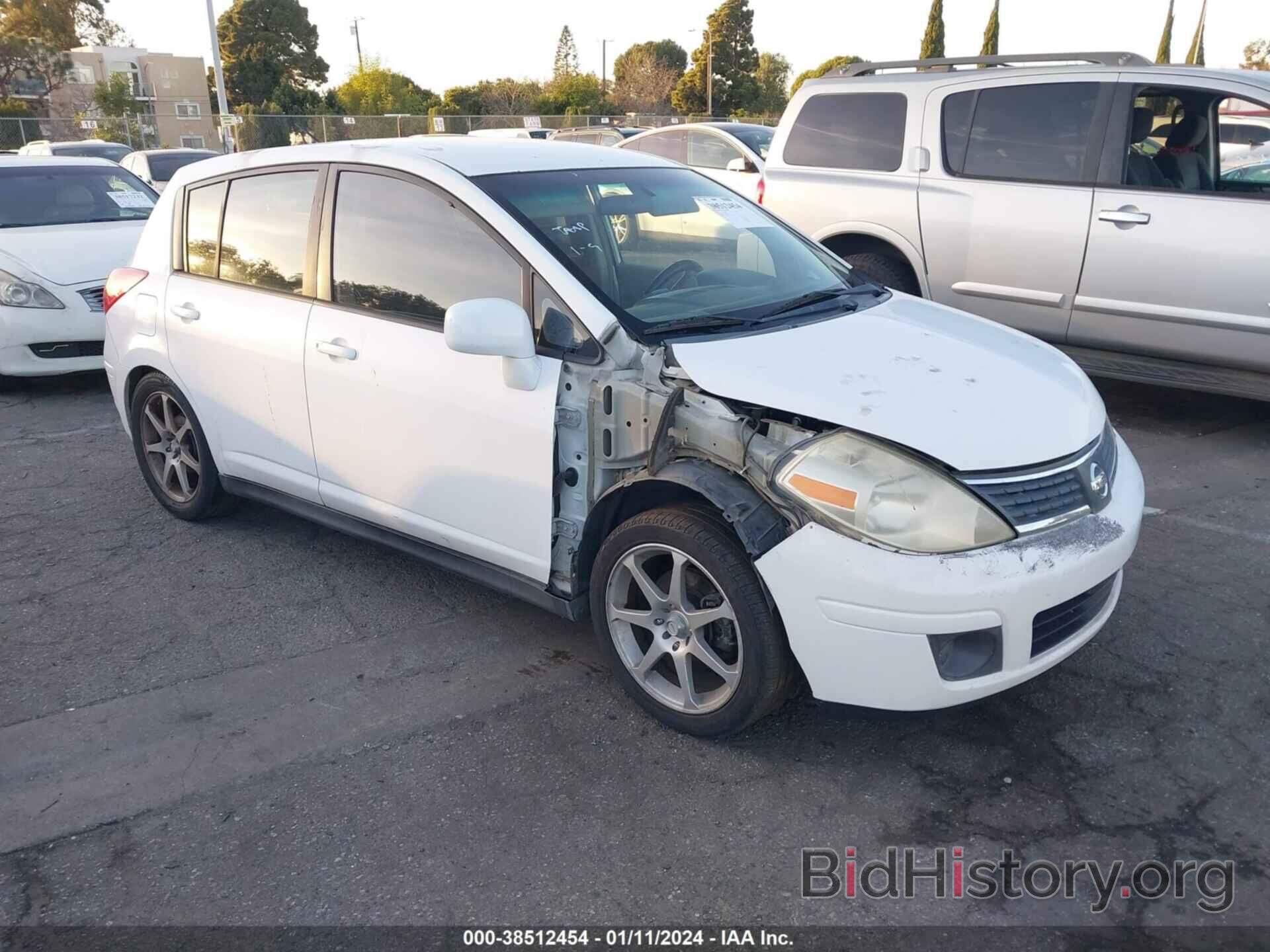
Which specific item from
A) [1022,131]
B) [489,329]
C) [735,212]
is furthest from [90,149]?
[489,329]

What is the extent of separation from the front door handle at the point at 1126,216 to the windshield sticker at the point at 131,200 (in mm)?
7188

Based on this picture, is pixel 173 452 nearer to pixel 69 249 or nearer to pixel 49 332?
Result: pixel 49 332

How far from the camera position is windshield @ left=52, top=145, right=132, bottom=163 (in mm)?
19281

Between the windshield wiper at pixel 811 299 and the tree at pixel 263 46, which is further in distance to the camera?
the tree at pixel 263 46

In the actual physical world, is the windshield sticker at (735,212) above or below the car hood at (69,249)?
above

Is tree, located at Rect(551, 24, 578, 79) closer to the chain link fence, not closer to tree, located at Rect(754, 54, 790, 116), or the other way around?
tree, located at Rect(754, 54, 790, 116)

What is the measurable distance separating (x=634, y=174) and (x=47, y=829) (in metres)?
2.99

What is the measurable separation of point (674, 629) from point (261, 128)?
3210cm

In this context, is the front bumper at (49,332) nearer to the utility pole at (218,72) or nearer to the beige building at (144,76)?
the utility pole at (218,72)

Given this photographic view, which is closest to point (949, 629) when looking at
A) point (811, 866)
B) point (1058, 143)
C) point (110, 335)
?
point (811, 866)

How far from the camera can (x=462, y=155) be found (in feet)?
12.8

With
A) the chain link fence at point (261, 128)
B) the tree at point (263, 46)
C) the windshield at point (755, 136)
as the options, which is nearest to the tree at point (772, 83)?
the tree at point (263, 46)

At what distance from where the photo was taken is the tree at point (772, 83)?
67.4m

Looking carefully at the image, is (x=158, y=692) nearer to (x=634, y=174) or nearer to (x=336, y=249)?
(x=336, y=249)
